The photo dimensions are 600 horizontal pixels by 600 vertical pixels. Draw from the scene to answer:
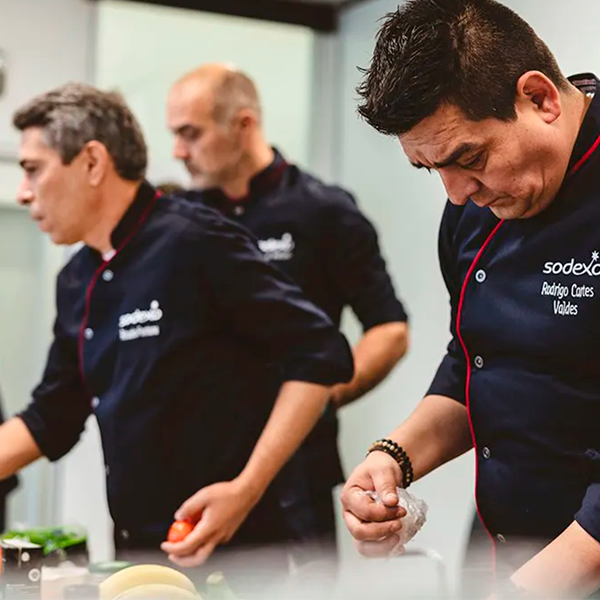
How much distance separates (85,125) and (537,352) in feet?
3.33

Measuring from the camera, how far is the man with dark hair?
1.24 metres

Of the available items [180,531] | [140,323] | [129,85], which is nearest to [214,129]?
[140,323]

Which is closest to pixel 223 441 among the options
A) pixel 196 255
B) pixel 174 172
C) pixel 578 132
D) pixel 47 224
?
pixel 196 255

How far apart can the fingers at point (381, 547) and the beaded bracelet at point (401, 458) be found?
0.09 meters

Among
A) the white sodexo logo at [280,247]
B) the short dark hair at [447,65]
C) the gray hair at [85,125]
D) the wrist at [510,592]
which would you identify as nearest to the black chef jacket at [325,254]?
the white sodexo logo at [280,247]

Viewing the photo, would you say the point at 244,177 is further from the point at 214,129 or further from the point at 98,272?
the point at 98,272

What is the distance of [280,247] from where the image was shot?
255 centimetres

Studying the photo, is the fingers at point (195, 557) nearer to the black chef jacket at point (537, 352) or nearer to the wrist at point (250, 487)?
the wrist at point (250, 487)

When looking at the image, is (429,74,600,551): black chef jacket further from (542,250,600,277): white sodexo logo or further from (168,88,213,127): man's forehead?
(168,88,213,127): man's forehead

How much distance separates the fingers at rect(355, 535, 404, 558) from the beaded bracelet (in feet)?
0.29

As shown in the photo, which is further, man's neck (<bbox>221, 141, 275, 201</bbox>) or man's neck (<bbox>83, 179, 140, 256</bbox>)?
man's neck (<bbox>221, 141, 275, 201</bbox>)

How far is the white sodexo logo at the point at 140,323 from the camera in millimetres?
1910

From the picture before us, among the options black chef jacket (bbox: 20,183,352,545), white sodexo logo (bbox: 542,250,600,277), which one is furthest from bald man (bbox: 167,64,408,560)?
white sodexo logo (bbox: 542,250,600,277)

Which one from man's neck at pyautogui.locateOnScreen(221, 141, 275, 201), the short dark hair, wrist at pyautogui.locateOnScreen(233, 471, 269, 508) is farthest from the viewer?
man's neck at pyautogui.locateOnScreen(221, 141, 275, 201)
